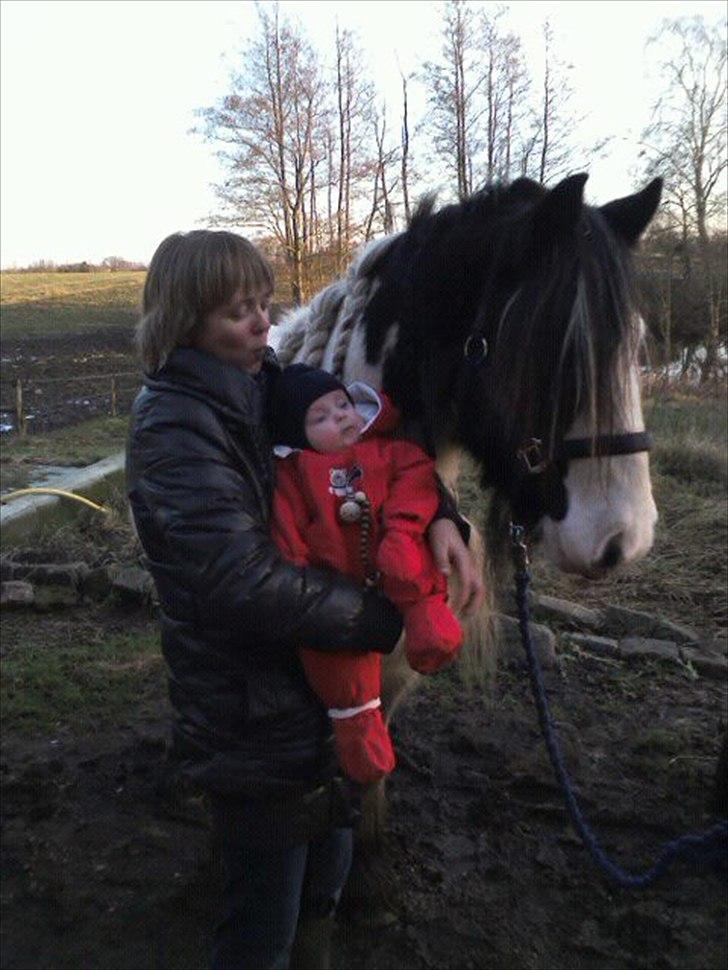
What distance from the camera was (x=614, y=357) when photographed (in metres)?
1.82

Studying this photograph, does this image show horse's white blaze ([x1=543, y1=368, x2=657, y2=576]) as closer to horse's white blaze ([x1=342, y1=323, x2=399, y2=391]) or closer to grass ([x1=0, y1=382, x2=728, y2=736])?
grass ([x1=0, y1=382, x2=728, y2=736])

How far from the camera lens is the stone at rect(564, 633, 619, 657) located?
15.1 feet

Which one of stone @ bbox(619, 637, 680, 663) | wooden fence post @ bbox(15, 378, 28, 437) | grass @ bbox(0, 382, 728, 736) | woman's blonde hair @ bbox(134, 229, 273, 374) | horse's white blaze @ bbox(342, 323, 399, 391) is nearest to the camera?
woman's blonde hair @ bbox(134, 229, 273, 374)

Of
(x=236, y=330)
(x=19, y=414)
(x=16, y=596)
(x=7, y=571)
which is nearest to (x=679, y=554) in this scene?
(x=16, y=596)

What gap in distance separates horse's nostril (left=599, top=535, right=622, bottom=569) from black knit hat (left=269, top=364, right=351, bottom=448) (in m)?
0.62

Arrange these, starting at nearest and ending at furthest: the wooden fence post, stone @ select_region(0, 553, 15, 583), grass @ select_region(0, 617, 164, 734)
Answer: grass @ select_region(0, 617, 164, 734), stone @ select_region(0, 553, 15, 583), the wooden fence post

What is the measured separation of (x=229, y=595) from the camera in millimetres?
1554

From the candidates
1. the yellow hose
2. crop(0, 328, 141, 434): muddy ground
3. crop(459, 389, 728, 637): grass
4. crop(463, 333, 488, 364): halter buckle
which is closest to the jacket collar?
crop(463, 333, 488, 364): halter buckle

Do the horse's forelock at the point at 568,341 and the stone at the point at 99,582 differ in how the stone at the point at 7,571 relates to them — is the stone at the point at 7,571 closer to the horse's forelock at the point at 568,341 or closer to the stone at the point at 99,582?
the stone at the point at 99,582

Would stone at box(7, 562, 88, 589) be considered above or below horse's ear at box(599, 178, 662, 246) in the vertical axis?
below

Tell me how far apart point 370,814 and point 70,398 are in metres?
13.7

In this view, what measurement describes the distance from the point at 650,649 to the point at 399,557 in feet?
10.8

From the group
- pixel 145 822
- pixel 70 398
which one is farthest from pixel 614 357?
pixel 70 398

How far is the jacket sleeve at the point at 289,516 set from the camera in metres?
1.71
